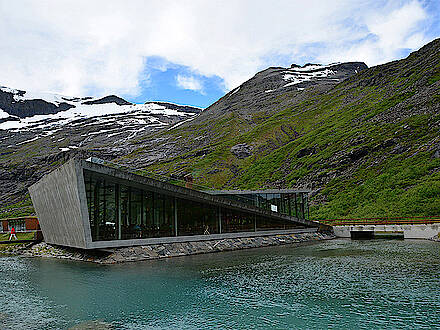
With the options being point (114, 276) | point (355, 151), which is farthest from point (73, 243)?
point (355, 151)

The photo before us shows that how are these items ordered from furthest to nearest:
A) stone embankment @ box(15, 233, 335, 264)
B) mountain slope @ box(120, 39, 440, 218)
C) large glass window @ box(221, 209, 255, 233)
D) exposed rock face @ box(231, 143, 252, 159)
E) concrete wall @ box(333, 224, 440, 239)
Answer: exposed rock face @ box(231, 143, 252, 159)
mountain slope @ box(120, 39, 440, 218)
large glass window @ box(221, 209, 255, 233)
concrete wall @ box(333, 224, 440, 239)
stone embankment @ box(15, 233, 335, 264)

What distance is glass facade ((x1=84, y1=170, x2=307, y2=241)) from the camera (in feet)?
95.1

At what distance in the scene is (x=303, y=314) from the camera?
538 inches

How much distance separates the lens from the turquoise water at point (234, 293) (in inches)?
521

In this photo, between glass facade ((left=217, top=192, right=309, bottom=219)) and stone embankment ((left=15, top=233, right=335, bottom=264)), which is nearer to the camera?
stone embankment ((left=15, top=233, right=335, bottom=264))

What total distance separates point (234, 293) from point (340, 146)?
70.5 m

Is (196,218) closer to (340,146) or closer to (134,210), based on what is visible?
(134,210)

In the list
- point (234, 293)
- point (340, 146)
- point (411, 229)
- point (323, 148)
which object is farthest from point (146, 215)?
point (323, 148)

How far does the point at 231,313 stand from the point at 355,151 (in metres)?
67.3

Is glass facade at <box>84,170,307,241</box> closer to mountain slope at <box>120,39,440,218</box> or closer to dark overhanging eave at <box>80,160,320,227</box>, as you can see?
dark overhanging eave at <box>80,160,320,227</box>

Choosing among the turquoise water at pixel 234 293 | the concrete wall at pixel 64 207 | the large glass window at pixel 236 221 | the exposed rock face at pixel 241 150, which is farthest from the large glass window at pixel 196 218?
the exposed rock face at pixel 241 150

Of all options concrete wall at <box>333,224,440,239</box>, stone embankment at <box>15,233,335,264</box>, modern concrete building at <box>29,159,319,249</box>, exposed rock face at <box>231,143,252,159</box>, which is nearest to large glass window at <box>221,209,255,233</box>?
modern concrete building at <box>29,159,319,249</box>

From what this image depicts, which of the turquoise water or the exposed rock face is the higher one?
the exposed rock face

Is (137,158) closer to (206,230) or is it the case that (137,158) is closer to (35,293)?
(206,230)
